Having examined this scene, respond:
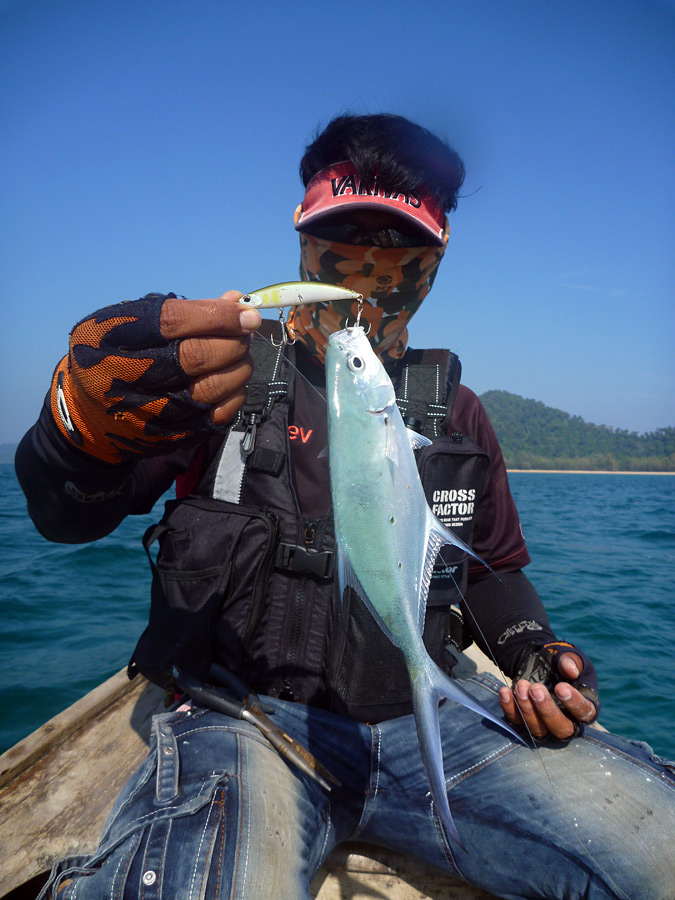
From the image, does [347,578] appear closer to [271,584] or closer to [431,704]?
[431,704]

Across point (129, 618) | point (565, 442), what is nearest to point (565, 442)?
point (565, 442)

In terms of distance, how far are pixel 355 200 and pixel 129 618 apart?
24.1ft

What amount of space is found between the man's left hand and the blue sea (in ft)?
14.4

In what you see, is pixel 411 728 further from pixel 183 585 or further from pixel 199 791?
pixel 183 585

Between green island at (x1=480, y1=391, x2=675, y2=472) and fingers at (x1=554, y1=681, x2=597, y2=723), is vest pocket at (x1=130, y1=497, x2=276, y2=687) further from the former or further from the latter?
green island at (x1=480, y1=391, x2=675, y2=472)

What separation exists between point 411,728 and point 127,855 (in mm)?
1331

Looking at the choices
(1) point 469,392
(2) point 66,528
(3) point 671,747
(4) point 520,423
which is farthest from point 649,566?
(4) point 520,423

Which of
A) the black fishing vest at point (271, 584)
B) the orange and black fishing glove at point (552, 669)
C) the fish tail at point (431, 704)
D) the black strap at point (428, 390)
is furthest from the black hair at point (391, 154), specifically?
the orange and black fishing glove at point (552, 669)

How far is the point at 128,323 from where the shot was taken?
1671 millimetres

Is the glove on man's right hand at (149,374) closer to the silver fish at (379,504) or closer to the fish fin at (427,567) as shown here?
the silver fish at (379,504)

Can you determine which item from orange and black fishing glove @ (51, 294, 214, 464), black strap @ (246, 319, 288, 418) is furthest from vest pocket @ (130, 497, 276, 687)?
orange and black fishing glove @ (51, 294, 214, 464)

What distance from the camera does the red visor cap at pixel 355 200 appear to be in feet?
8.63

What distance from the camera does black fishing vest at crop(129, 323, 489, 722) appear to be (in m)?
2.47

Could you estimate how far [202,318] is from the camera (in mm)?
1632
